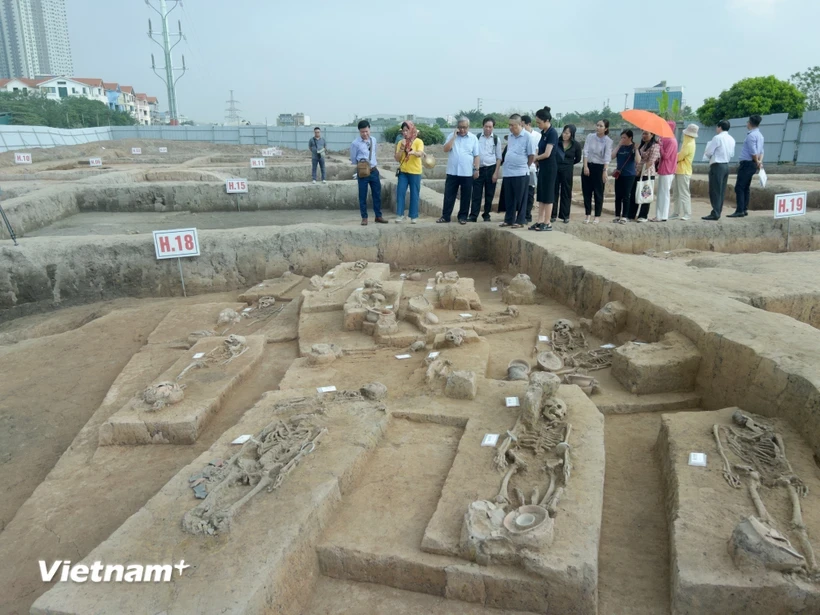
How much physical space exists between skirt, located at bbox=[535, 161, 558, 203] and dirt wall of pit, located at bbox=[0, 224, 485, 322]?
3.72 feet

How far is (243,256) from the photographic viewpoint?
24.4 ft

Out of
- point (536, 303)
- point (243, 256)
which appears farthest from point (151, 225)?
point (536, 303)

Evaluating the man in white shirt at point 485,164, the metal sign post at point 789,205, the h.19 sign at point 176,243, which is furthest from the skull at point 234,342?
the metal sign post at point 789,205

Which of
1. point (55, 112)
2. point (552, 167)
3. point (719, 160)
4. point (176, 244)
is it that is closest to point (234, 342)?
point (176, 244)

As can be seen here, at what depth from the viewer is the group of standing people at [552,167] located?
7234mm

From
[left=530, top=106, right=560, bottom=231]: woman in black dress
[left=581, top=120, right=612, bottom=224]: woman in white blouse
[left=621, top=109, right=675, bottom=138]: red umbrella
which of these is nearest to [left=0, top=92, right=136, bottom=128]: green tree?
[left=581, top=120, right=612, bottom=224]: woman in white blouse

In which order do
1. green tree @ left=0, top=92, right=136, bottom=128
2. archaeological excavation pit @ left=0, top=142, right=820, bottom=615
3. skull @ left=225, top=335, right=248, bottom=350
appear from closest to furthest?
archaeological excavation pit @ left=0, top=142, right=820, bottom=615 → skull @ left=225, top=335, right=248, bottom=350 → green tree @ left=0, top=92, right=136, bottom=128

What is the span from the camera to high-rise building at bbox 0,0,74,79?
251 ft

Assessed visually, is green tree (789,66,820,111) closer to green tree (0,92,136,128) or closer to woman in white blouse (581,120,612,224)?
woman in white blouse (581,120,612,224)

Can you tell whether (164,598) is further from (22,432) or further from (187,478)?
(22,432)

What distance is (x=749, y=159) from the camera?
8.14 m

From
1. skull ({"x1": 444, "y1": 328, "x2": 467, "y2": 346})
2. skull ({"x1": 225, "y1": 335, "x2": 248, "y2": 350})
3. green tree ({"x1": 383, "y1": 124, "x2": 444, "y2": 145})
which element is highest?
green tree ({"x1": 383, "y1": 124, "x2": 444, "y2": 145})

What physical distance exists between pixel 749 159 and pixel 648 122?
2164mm

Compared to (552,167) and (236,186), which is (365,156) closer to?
(552,167)
